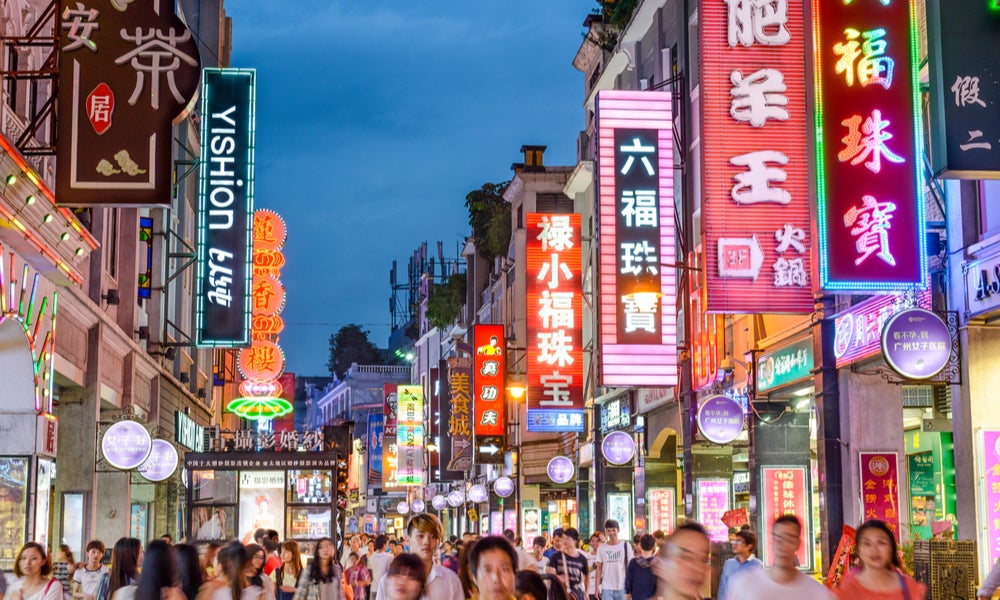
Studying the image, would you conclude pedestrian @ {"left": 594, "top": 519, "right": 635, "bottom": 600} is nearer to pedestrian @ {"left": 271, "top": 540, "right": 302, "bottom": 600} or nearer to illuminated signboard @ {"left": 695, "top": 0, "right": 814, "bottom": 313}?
illuminated signboard @ {"left": 695, "top": 0, "right": 814, "bottom": 313}

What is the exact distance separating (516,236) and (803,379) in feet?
113

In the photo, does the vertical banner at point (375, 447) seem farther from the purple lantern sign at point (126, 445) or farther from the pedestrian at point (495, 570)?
the pedestrian at point (495, 570)

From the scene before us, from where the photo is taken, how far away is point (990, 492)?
15.7 metres

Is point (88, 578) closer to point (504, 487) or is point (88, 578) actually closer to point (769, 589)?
point (769, 589)

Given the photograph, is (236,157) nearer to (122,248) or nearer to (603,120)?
(122,248)

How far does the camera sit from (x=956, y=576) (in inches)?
608

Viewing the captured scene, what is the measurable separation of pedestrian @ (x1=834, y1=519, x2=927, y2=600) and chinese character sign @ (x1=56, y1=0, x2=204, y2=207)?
31.3 feet

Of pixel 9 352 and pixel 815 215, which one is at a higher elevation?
pixel 815 215

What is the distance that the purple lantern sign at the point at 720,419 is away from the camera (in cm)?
2278

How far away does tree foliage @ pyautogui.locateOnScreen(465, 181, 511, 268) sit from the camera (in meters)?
60.2

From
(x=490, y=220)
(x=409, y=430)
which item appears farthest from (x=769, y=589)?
(x=409, y=430)

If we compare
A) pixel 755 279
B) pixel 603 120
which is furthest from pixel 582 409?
pixel 755 279

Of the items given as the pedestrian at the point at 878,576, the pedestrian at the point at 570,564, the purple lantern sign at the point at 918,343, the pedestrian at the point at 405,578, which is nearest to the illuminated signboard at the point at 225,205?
the pedestrian at the point at 570,564

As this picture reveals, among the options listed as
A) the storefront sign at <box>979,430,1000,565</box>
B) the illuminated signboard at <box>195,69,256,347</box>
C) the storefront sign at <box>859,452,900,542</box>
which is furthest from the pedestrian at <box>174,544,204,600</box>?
the illuminated signboard at <box>195,69,256,347</box>
